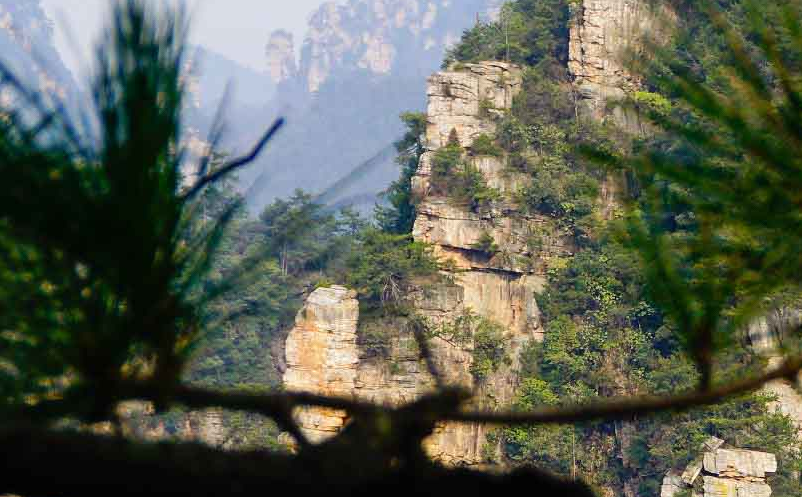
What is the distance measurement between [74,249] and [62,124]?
0.30 feet

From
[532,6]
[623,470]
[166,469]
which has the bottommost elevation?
[166,469]

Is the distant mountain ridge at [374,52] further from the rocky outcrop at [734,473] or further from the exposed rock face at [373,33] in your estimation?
the rocky outcrop at [734,473]

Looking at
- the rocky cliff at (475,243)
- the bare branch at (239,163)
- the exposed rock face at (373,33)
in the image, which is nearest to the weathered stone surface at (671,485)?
the rocky cliff at (475,243)

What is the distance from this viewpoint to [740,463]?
353 inches

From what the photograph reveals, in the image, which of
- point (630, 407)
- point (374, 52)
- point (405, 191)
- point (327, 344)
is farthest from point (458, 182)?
point (374, 52)

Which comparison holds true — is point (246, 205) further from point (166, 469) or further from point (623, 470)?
point (623, 470)

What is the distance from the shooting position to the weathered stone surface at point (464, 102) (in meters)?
12.0

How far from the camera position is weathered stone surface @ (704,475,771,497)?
8.76 m

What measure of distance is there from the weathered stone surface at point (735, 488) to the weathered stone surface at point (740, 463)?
0.25 feet

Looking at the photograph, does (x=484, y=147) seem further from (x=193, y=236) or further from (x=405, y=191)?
(x=193, y=236)

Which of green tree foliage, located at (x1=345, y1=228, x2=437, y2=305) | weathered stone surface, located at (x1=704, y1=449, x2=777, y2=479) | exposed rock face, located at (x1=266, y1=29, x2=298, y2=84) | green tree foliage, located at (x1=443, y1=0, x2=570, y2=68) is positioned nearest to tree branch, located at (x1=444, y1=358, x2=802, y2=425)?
weathered stone surface, located at (x1=704, y1=449, x2=777, y2=479)

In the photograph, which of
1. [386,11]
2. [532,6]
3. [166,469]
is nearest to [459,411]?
[166,469]

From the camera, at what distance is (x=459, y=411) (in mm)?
511

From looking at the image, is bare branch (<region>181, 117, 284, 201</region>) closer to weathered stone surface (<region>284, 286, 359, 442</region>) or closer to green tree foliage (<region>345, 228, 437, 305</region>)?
weathered stone surface (<region>284, 286, 359, 442</region>)
